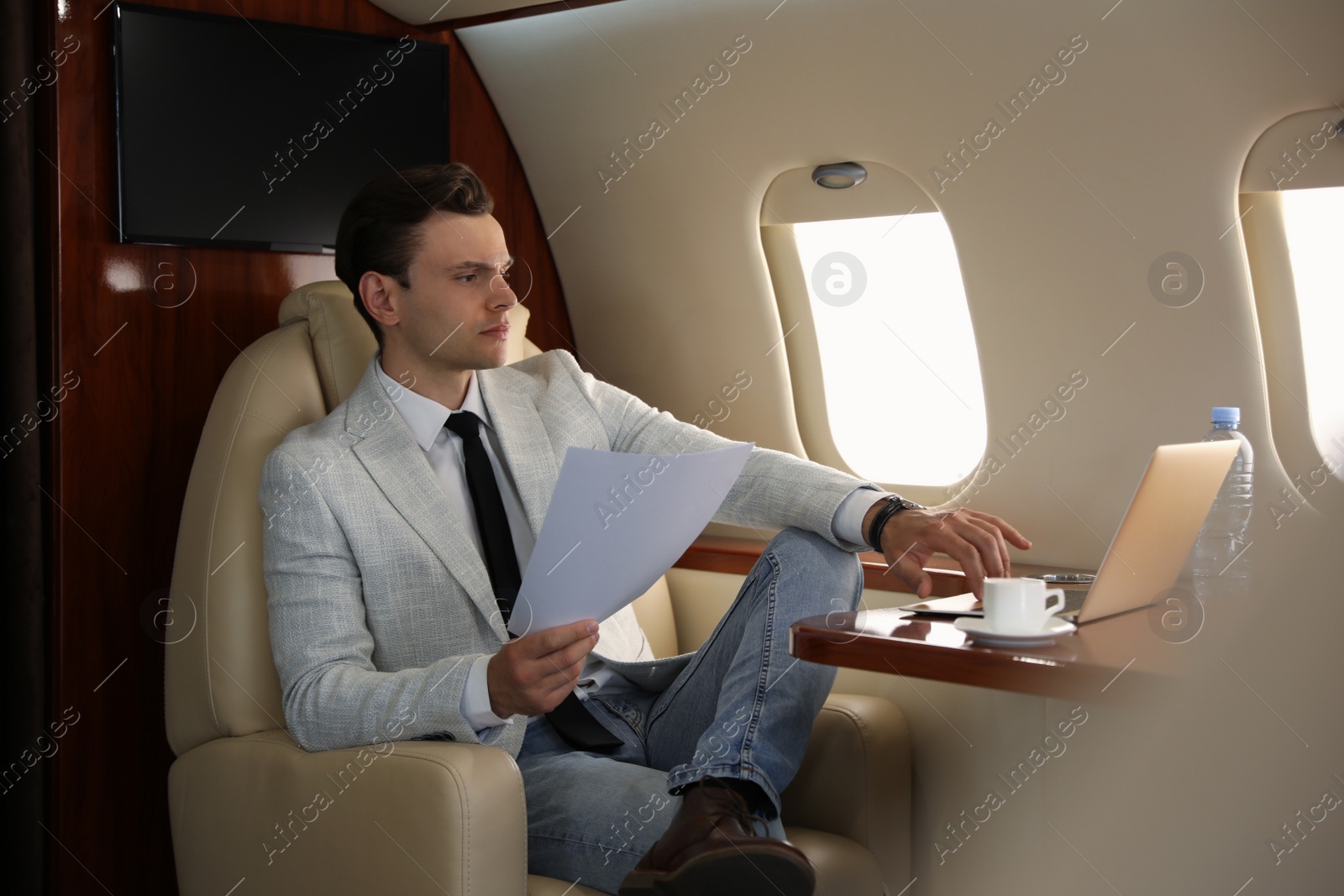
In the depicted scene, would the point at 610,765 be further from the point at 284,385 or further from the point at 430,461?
the point at 284,385

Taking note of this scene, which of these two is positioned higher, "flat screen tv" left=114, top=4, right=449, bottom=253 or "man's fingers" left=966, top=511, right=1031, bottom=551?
"flat screen tv" left=114, top=4, right=449, bottom=253

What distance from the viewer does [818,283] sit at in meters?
3.08

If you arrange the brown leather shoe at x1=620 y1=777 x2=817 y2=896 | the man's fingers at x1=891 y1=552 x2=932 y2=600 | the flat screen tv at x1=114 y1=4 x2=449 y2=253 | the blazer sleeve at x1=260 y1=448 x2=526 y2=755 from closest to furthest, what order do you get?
the brown leather shoe at x1=620 y1=777 x2=817 y2=896 → the blazer sleeve at x1=260 y1=448 x2=526 y2=755 → the man's fingers at x1=891 y1=552 x2=932 y2=600 → the flat screen tv at x1=114 y1=4 x2=449 y2=253

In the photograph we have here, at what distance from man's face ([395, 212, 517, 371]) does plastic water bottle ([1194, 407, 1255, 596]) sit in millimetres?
1341

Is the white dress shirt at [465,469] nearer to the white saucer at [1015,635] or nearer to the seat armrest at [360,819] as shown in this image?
the seat armrest at [360,819]

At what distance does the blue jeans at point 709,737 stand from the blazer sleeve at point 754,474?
0.07 metres

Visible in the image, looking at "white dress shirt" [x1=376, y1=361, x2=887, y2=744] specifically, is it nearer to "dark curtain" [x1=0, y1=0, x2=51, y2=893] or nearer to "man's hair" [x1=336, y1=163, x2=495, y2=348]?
"man's hair" [x1=336, y1=163, x2=495, y2=348]

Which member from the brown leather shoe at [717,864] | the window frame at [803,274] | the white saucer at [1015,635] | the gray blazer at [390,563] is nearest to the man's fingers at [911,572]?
the gray blazer at [390,563]

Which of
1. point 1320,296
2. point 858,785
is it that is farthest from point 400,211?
point 1320,296

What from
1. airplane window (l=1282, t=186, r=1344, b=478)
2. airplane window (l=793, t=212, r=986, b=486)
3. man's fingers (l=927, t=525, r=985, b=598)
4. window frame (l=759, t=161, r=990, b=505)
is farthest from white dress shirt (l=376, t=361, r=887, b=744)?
airplane window (l=1282, t=186, r=1344, b=478)

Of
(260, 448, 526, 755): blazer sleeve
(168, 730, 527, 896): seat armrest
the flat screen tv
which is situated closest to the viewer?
(168, 730, 527, 896): seat armrest

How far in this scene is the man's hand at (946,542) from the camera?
5.82 feet

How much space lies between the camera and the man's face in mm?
2137

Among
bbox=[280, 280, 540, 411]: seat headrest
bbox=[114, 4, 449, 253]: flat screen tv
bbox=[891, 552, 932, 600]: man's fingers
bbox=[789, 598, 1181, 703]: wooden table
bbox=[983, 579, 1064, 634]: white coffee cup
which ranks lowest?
bbox=[789, 598, 1181, 703]: wooden table
